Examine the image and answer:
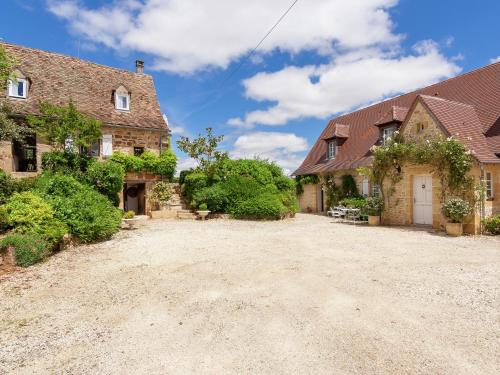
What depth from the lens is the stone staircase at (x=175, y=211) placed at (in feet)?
53.9

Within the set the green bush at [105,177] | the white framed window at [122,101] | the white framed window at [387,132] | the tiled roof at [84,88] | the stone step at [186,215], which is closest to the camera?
the green bush at [105,177]

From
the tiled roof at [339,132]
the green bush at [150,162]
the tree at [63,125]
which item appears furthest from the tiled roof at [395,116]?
the tree at [63,125]

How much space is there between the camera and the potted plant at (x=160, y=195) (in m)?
17.5

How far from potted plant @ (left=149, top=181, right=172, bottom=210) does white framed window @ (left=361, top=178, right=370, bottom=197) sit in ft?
37.8

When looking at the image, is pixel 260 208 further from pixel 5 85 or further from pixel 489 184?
pixel 5 85

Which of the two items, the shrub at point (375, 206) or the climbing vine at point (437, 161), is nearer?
the climbing vine at point (437, 161)

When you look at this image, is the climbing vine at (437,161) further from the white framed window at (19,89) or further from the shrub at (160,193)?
the white framed window at (19,89)

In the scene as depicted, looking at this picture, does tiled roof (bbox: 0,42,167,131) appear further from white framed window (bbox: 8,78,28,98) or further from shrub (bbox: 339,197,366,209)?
shrub (bbox: 339,197,366,209)

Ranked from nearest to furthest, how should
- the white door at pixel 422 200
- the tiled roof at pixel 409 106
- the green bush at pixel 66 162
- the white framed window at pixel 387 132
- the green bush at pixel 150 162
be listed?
the white door at pixel 422 200, the tiled roof at pixel 409 106, the green bush at pixel 66 162, the white framed window at pixel 387 132, the green bush at pixel 150 162

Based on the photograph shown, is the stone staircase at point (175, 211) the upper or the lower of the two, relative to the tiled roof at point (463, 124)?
lower

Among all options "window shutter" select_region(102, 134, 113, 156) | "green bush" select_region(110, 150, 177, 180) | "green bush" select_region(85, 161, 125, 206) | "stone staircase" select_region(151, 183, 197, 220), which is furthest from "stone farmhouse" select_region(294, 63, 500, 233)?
"window shutter" select_region(102, 134, 113, 156)

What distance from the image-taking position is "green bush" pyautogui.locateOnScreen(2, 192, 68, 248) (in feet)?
24.6

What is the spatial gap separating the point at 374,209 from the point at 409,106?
27.8 feet

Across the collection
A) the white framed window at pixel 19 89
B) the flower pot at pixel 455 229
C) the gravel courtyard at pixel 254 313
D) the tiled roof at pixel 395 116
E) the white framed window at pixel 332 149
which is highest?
the white framed window at pixel 19 89
